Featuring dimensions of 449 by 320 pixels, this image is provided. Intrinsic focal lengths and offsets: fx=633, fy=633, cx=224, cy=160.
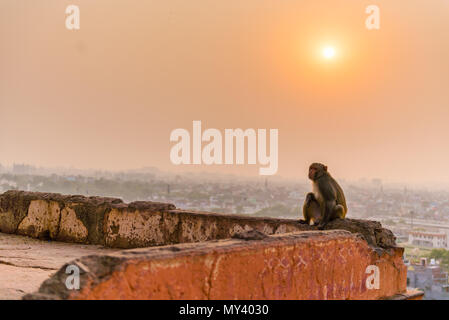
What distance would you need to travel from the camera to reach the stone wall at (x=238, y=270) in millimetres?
4020

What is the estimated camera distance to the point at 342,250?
239 inches

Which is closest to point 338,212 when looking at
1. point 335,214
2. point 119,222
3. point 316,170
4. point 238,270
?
point 335,214

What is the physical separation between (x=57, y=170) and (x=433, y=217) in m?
13.1

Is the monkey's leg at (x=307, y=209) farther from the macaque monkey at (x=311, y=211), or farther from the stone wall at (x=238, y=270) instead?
the stone wall at (x=238, y=270)

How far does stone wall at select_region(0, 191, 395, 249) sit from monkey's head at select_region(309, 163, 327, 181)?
0.73m

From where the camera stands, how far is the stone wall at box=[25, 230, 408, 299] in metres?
4.02

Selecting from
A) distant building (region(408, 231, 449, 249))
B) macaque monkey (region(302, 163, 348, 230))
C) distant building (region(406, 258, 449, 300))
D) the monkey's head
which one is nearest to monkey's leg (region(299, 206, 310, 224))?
macaque monkey (region(302, 163, 348, 230))

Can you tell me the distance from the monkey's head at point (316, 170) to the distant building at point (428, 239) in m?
6.24

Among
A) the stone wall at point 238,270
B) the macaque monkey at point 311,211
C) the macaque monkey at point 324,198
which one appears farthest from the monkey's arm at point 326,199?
the stone wall at point 238,270

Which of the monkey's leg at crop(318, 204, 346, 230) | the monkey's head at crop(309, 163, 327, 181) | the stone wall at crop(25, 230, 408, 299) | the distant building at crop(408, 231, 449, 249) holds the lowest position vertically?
the distant building at crop(408, 231, 449, 249)

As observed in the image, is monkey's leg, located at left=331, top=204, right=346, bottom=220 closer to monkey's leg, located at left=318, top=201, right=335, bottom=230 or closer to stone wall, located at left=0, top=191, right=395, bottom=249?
monkey's leg, located at left=318, top=201, right=335, bottom=230

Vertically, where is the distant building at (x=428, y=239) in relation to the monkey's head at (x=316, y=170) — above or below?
below

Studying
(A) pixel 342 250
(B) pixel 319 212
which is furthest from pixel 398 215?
(A) pixel 342 250
